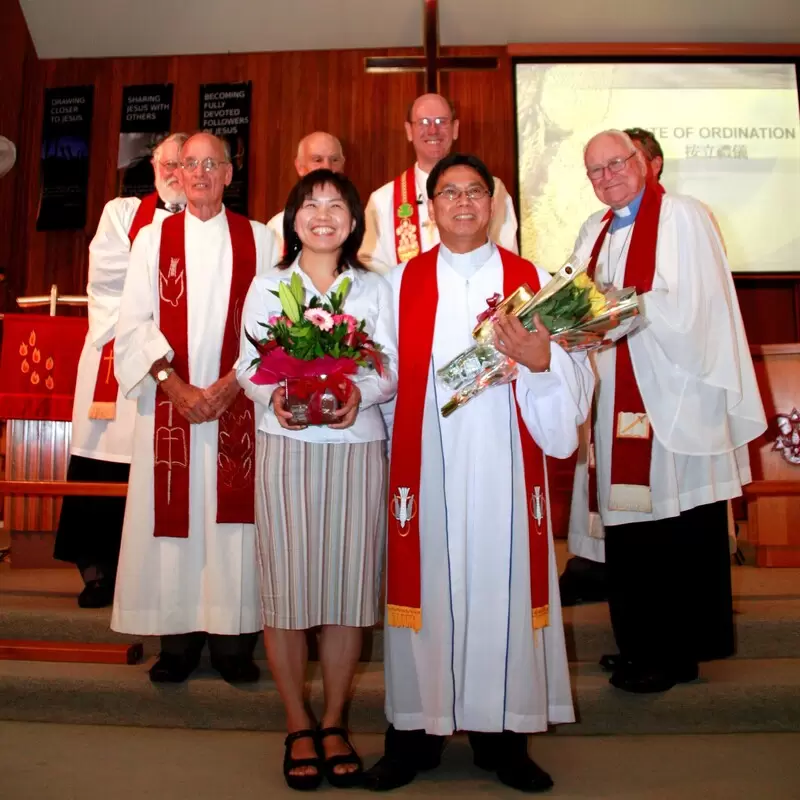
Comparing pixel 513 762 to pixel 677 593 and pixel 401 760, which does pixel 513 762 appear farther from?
pixel 677 593

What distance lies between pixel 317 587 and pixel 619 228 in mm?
1826

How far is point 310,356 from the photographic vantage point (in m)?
2.39

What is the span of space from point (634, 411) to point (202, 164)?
6.00 ft

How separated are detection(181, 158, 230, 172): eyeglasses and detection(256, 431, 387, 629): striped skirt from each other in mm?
1231

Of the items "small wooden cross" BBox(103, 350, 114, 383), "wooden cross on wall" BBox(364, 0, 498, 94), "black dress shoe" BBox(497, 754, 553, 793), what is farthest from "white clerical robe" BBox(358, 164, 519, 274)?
"black dress shoe" BBox(497, 754, 553, 793)

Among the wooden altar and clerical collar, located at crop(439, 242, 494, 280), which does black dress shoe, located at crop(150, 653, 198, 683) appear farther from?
the wooden altar

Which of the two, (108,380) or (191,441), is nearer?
(191,441)

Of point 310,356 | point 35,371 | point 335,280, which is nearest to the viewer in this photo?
point 310,356

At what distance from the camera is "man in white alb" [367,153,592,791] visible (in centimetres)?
249

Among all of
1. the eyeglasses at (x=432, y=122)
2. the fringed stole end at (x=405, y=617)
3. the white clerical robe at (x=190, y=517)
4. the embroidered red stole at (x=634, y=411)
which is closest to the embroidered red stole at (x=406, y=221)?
the eyeglasses at (x=432, y=122)

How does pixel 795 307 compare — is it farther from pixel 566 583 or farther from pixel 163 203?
pixel 163 203

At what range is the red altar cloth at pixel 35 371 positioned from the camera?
184 inches

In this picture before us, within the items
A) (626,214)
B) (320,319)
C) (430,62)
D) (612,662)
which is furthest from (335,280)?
(430,62)

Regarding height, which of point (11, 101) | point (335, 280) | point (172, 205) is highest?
point (11, 101)
